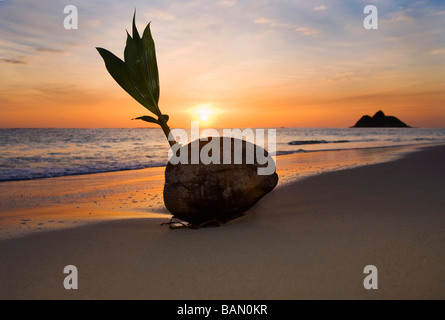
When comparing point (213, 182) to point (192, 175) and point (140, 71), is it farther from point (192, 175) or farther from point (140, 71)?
point (140, 71)

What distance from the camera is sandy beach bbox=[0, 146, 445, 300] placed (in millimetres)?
1847

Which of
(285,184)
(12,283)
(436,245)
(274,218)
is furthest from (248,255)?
(285,184)

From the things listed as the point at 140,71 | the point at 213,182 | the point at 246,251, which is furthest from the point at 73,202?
the point at 246,251

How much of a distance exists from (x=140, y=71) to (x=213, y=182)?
4.52ft

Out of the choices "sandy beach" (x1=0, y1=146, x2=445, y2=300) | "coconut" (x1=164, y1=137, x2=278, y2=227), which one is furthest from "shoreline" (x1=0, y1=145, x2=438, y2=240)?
"coconut" (x1=164, y1=137, x2=278, y2=227)

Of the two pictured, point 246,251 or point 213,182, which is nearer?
point 246,251

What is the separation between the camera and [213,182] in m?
3.00

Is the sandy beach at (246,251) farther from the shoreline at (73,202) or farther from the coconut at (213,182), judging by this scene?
the coconut at (213,182)

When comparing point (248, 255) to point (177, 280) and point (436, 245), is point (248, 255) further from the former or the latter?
point (436, 245)

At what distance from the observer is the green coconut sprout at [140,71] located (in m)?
3.24

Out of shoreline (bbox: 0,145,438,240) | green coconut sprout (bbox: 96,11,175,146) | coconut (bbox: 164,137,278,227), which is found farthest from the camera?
shoreline (bbox: 0,145,438,240)

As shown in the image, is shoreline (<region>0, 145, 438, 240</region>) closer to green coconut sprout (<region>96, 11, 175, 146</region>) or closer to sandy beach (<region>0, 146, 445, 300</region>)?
sandy beach (<region>0, 146, 445, 300</region>)

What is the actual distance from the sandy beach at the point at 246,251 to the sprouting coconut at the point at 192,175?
0.63ft
